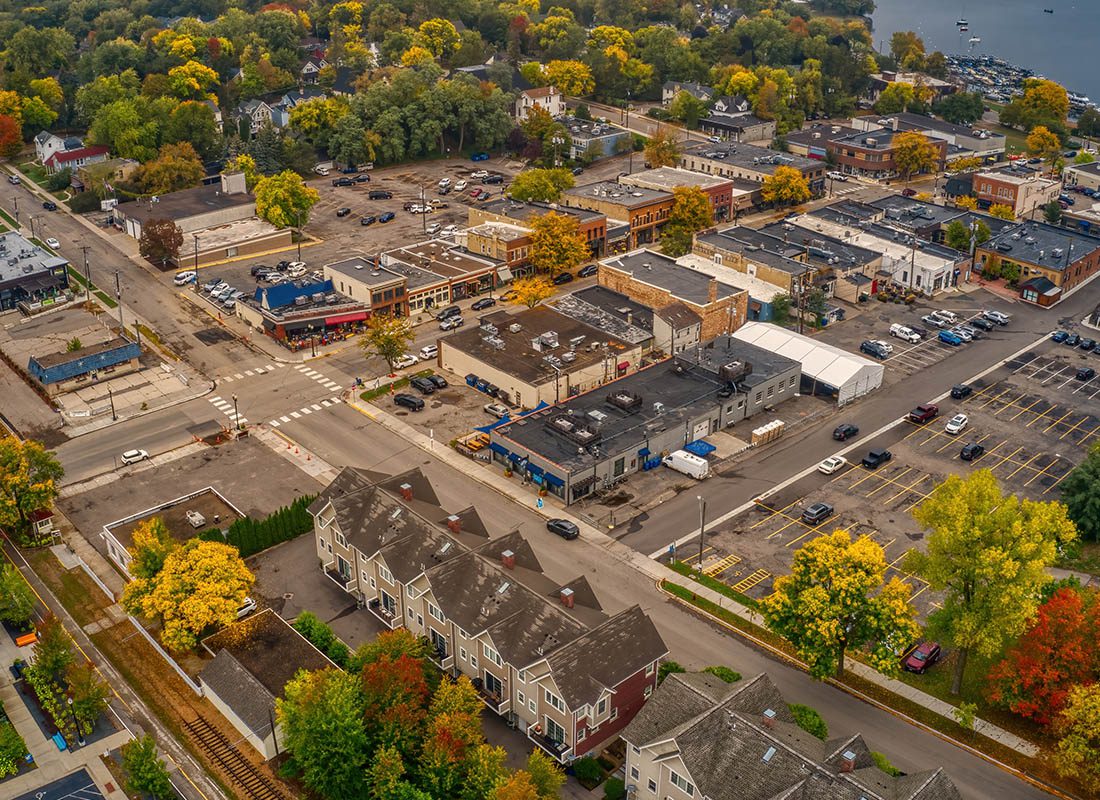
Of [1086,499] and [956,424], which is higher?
[1086,499]

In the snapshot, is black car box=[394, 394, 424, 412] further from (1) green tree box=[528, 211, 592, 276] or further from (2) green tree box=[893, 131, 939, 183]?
(2) green tree box=[893, 131, 939, 183]

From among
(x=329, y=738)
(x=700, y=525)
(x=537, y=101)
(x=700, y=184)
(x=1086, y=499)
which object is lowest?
(x=700, y=525)

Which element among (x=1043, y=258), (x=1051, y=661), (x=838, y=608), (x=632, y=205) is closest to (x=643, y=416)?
(x=838, y=608)

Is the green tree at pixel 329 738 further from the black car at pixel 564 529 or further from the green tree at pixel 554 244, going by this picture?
the green tree at pixel 554 244

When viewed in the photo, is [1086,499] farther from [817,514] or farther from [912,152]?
[912,152]

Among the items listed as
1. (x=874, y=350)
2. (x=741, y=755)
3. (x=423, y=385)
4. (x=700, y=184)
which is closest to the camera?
(x=741, y=755)

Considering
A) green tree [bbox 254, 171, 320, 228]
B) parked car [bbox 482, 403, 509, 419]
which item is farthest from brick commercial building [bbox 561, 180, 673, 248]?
parked car [bbox 482, 403, 509, 419]

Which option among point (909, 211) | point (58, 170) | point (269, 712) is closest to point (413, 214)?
point (58, 170)
